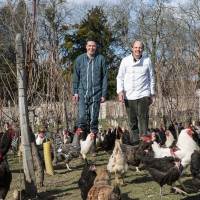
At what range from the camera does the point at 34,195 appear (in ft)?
24.0

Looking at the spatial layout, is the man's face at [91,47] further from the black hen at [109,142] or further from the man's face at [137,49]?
the black hen at [109,142]

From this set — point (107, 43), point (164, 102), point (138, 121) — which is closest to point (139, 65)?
point (138, 121)

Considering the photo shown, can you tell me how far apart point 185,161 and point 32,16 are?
11.4 feet

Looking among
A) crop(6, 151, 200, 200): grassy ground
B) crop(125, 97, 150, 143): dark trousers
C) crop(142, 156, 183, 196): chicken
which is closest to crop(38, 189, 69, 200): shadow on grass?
crop(6, 151, 200, 200): grassy ground

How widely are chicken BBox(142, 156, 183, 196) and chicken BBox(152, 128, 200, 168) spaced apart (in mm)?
393

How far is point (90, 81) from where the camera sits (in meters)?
8.83

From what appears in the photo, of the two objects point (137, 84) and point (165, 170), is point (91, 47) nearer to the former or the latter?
point (137, 84)

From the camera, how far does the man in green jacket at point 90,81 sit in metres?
8.77

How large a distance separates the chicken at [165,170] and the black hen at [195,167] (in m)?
0.23

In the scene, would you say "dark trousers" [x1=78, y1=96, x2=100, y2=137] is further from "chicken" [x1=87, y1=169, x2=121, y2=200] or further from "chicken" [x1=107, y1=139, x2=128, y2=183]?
"chicken" [x1=87, y1=169, x2=121, y2=200]

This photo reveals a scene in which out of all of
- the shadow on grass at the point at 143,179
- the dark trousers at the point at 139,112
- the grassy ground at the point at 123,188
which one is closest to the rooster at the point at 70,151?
the grassy ground at the point at 123,188

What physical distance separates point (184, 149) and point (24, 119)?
9.60 ft

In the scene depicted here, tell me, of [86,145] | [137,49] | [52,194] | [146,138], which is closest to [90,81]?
[137,49]

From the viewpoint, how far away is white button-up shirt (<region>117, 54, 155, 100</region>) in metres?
8.91
